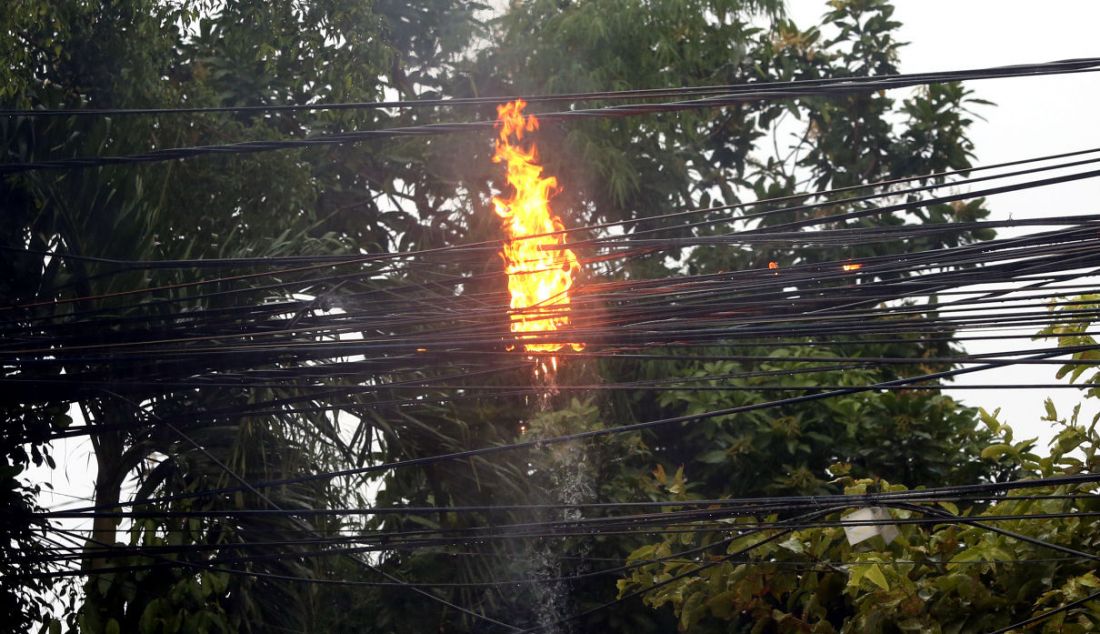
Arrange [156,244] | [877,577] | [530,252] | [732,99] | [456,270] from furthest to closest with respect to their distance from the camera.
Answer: [456,270], [156,244], [530,252], [877,577], [732,99]

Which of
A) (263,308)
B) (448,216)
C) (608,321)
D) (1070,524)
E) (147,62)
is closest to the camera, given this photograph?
(608,321)

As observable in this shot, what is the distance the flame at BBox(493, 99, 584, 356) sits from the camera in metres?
5.54

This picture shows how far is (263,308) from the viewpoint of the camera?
596cm

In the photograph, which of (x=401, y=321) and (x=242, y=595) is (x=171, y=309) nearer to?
(x=242, y=595)

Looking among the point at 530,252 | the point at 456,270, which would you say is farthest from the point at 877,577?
the point at 456,270

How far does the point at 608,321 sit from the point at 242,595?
3.50 m

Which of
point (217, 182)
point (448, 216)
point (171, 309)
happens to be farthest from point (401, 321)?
point (448, 216)

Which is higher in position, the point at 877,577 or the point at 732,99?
the point at 732,99

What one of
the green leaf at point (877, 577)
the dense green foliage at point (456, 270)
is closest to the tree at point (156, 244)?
the dense green foliage at point (456, 270)

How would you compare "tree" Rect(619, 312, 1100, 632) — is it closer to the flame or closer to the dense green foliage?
the dense green foliage

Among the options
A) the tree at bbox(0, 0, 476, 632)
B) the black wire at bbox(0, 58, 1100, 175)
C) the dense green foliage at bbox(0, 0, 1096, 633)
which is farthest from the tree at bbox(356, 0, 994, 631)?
the black wire at bbox(0, 58, 1100, 175)

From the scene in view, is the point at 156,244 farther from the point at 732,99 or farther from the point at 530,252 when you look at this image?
the point at 732,99

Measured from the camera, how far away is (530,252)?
649 cm

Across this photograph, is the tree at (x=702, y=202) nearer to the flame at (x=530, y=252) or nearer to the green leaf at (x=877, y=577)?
the flame at (x=530, y=252)
